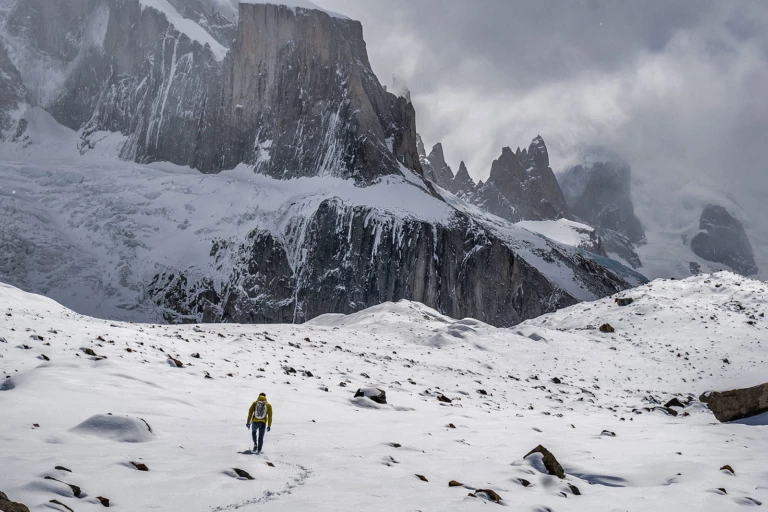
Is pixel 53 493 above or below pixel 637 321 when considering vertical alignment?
below

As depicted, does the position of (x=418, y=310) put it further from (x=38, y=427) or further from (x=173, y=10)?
(x=173, y=10)

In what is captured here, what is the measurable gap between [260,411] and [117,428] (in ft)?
8.80

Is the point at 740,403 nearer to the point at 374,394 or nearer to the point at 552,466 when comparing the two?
the point at 552,466

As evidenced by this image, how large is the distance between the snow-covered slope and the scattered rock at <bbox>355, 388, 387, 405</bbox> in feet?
1.21

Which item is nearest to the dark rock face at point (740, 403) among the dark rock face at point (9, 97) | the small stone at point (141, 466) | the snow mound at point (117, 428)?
the snow mound at point (117, 428)

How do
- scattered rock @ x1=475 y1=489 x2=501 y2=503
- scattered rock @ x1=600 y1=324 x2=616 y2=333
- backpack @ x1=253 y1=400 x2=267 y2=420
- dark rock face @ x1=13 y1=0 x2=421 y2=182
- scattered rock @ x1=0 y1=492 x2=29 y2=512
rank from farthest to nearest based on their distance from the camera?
1. dark rock face @ x1=13 y1=0 x2=421 y2=182
2. scattered rock @ x1=600 y1=324 x2=616 y2=333
3. backpack @ x1=253 y1=400 x2=267 y2=420
4. scattered rock @ x1=475 y1=489 x2=501 y2=503
5. scattered rock @ x1=0 y1=492 x2=29 y2=512

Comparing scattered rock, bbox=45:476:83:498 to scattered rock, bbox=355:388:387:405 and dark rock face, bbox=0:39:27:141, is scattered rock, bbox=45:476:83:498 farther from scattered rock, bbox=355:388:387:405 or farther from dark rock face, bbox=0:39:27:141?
dark rock face, bbox=0:39:27:141

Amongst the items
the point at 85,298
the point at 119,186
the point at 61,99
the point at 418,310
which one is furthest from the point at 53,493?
the point at 61,99

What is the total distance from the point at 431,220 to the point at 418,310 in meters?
Answer: 53.2

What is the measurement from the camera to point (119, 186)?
362 feet

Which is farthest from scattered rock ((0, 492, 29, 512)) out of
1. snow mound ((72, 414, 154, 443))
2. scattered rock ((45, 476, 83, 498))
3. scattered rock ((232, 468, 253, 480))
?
snow mound ((72, 414, 154, 443))

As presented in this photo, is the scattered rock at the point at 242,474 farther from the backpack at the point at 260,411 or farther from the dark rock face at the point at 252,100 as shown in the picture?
the dark rock face at the point at 252,100

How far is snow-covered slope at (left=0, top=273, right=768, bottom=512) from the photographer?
9086 millimetres

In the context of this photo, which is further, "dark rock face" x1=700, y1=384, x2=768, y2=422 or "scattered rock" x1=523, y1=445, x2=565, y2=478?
"dark rock face" x1=700, y1=384, x2=768, y2=422
